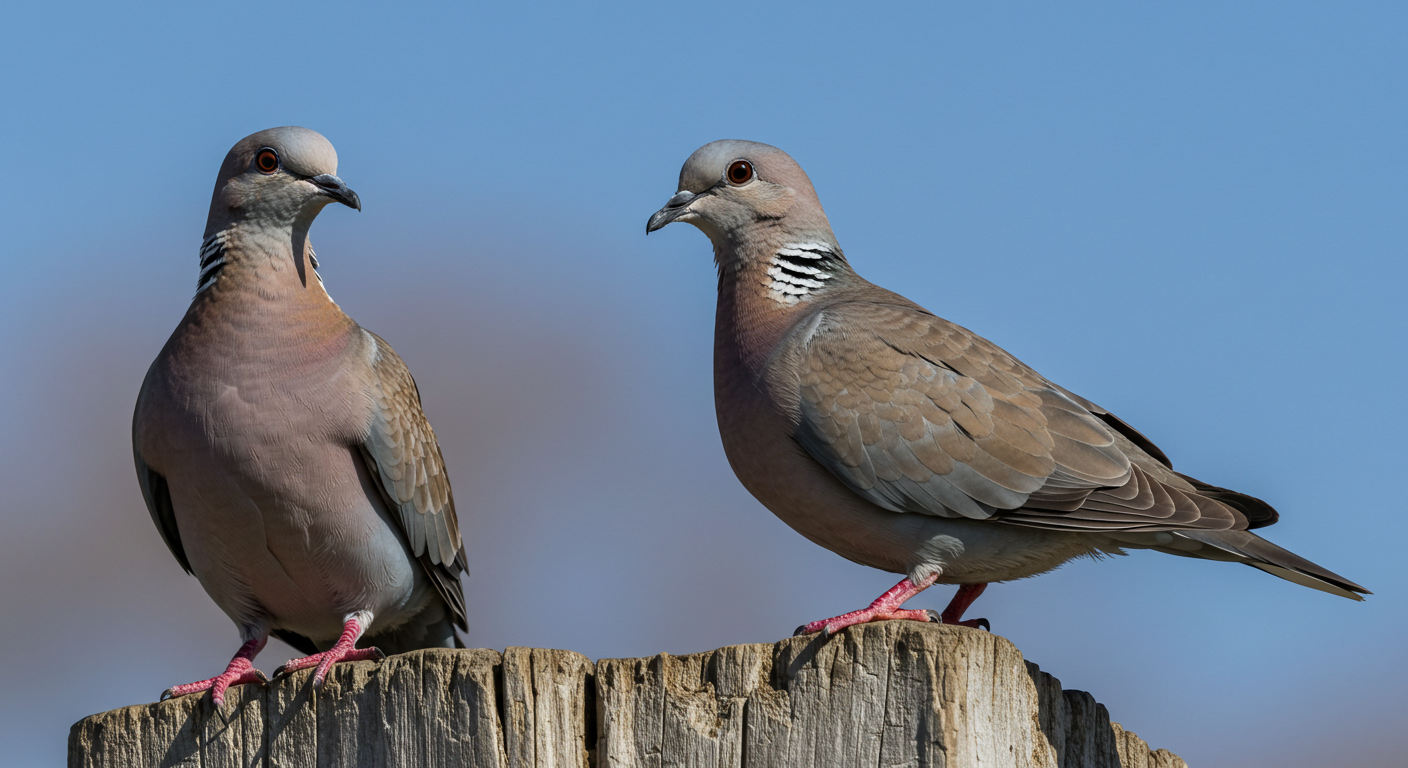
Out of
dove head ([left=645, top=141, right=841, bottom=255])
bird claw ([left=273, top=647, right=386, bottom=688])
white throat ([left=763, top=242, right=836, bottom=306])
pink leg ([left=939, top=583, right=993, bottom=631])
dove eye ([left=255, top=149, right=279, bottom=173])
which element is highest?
dove head ([left=645, top=141, right=841, bottom=255])

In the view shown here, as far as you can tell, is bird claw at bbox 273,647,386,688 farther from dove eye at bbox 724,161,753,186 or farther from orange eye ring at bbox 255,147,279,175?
dove eye at bbox 724,161,753,186

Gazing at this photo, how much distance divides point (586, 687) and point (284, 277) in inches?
104

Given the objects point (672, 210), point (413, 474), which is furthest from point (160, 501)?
point (672, 210)

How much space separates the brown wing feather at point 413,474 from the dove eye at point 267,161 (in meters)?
0.79

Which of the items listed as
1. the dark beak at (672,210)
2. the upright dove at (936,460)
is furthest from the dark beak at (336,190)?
the upright dove at (936,460)

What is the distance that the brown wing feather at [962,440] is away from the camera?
5.27 m

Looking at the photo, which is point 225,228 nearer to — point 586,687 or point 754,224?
point 754,224

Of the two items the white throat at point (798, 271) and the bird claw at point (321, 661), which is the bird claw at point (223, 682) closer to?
the bird claw at point (321, 661)

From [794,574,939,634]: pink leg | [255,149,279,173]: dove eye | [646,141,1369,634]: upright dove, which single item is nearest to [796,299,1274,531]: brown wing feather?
[646,141,1369,634]: upright dove

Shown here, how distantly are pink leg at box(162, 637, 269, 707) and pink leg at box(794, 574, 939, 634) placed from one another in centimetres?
167

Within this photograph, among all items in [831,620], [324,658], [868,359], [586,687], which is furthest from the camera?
[868,359]

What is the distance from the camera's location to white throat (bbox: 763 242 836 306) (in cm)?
604

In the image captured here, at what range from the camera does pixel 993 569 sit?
17.8 feet

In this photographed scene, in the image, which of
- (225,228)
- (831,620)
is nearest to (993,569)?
(831,620)
